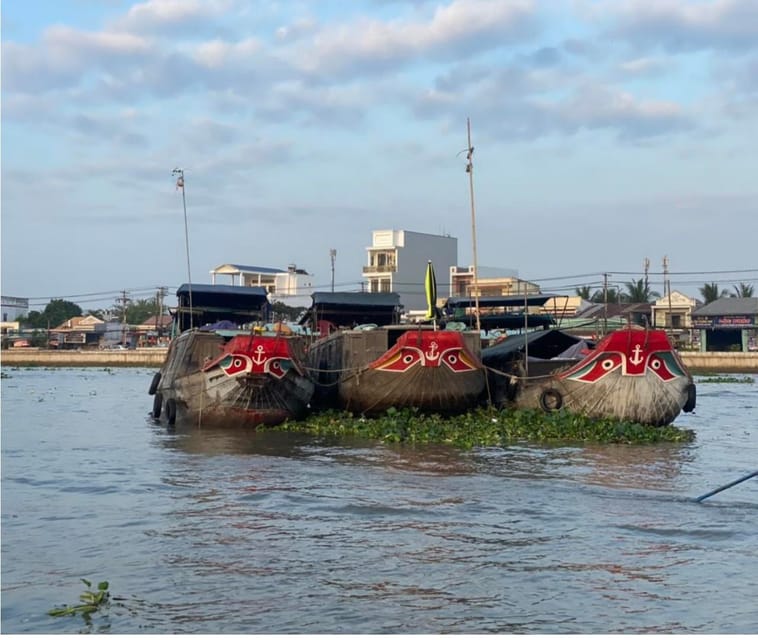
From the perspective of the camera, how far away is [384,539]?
9.12 metres

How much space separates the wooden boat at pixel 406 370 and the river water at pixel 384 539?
104 inches

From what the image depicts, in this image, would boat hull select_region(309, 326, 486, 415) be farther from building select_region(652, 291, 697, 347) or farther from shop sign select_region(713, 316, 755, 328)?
building select_region(652, 291, 697, 347)

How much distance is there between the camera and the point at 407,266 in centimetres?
6444

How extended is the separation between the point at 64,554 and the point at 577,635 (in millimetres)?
4578

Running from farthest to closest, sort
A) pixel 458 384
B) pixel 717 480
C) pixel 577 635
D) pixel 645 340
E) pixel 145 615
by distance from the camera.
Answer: pixel 458 384 → pixel 645 340 → pixel 717 480 → pixel 145 615 → pixel 577 635

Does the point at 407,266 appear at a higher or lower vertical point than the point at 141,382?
higher

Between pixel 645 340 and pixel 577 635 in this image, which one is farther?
pixel 645 340

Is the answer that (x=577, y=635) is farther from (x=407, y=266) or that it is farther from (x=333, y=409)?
(x=407, y=266)

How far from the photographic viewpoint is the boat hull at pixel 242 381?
18.0 meters

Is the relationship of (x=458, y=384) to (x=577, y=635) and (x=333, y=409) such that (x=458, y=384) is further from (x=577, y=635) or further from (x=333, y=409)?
(x=577, y=635)

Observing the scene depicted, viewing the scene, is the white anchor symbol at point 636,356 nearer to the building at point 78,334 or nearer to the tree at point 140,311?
the building at point 78,334

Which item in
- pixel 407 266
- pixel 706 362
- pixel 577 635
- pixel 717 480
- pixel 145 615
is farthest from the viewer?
pixel 407 266

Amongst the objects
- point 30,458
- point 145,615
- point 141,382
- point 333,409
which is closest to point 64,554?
point 145,615

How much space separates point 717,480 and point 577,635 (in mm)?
7078
